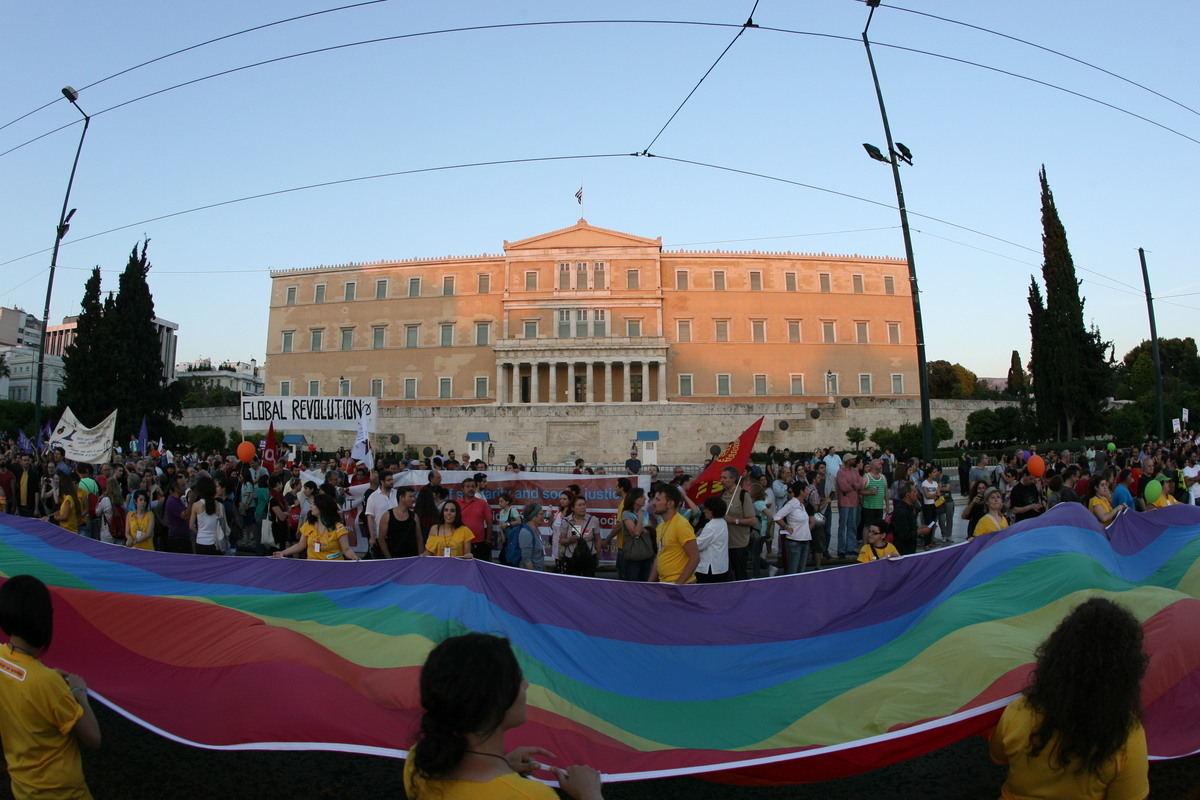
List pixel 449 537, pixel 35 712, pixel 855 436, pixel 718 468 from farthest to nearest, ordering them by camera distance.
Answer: pixel 855 436, pixel 718 468, pixel 449 537, pixel 35 712

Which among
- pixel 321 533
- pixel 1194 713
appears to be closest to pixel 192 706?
pixel 321 533

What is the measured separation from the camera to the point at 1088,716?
244cm

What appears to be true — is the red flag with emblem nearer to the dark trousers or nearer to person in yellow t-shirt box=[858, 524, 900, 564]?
the dark trousers

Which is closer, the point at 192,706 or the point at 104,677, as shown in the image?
the point at 192,706

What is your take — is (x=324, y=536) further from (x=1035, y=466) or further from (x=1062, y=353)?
(x=1062, y=353)

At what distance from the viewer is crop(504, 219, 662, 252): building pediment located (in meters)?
56.5

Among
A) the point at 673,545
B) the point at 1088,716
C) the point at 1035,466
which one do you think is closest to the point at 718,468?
the point at 673,545

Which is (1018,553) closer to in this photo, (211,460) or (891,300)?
(211,460)

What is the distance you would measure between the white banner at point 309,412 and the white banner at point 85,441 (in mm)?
2561

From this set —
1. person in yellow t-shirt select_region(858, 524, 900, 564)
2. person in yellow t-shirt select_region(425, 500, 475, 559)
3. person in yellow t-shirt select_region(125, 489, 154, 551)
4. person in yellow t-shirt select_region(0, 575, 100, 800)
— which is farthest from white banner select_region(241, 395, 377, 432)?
person in yellow t-shirt select_region(0, 575, 100, 800)

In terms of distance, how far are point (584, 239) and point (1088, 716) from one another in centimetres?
5559

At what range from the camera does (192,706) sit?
12.9 feet

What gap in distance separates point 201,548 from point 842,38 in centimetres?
1094

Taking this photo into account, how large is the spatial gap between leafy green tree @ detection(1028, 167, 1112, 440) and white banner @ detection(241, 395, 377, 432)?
3191 cm
